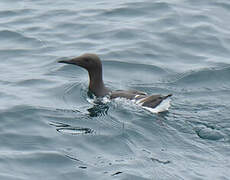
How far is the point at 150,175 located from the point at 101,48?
597 centimetres

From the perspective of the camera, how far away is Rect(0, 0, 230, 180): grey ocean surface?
27.1 feet

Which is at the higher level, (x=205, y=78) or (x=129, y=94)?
(x=129, y=94)

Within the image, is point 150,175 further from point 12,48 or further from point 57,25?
point 57,25

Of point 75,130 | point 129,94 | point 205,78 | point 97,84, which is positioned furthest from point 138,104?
point 205,78

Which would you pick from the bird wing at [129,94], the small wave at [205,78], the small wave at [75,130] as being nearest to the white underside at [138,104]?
the bird wing at [129,94]

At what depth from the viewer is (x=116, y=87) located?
11.6 meters

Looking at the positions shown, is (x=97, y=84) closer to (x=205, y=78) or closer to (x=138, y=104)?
(x=138, y=104)

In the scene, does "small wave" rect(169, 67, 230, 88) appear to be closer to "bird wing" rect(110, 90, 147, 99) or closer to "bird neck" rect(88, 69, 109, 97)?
"bird wing" rect(110, 90, 147, 99)

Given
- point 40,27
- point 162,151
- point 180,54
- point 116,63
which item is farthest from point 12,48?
point 162,151

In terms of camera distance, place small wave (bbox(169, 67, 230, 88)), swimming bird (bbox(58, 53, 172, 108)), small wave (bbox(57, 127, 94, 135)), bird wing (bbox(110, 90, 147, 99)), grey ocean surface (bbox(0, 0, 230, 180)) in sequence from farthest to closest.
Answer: small wave (bbox(169, 67, 230, 88))
swimming bird (bbox(58, 53, 172, 108))
bird wing (bbox(110, 90, 147, 99))
small wave (bbox(57, 127, 94, 135))
grey ocean surface (bbox(0, 0, 230, 180))

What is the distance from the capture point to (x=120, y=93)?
10.8m

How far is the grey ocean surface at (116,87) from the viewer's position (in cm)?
827

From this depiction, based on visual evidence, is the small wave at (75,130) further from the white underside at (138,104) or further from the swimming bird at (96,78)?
the swimming bird at (96,78)

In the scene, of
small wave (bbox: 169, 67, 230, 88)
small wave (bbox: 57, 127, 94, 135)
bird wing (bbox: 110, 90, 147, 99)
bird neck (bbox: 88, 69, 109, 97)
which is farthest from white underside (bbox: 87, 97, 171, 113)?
small wave (bbox: 169, 67, 230, 88)
